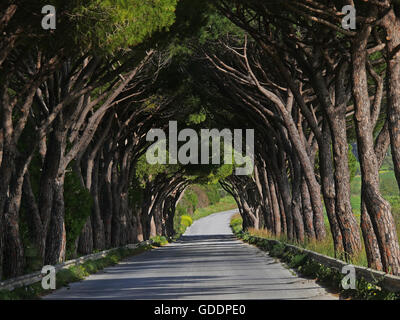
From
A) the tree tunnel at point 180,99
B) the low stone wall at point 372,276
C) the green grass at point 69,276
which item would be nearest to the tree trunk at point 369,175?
the tree tunnel at point 180,99

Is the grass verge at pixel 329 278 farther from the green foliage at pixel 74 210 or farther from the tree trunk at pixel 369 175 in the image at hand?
the green foliage at pixel 74 210

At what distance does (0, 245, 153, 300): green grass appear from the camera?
14163mm

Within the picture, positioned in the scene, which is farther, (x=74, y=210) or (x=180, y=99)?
(x=180, y=99)

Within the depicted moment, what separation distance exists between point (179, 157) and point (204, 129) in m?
6.22

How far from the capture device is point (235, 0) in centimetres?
1900

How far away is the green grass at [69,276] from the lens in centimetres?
1416

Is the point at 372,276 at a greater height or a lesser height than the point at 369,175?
lesser

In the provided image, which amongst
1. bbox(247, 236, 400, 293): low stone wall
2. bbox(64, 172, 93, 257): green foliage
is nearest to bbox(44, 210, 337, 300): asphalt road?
bbox(247, 236, 400, 293): low stone wall

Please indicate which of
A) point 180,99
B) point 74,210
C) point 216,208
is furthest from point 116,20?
point 216,208

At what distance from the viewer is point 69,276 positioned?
1912 cm

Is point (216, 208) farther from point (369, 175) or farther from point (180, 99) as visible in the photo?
point (369, 175)

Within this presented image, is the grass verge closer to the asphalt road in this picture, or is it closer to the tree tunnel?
the asphalt road
